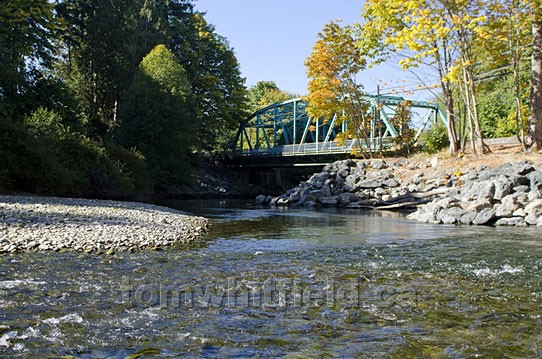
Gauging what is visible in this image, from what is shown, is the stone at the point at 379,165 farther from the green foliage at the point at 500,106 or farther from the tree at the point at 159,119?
the tree at the point at 159,119

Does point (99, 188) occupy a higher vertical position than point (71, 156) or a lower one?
lower

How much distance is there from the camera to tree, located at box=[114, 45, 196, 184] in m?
26.2

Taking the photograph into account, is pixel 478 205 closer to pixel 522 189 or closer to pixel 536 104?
pixel 522 189

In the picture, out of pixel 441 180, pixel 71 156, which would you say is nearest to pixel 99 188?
pixel 71 156

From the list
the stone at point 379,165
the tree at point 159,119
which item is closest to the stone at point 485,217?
the stone at point 379,165

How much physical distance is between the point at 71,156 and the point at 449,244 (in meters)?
15.3

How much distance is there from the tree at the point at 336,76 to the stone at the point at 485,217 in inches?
560

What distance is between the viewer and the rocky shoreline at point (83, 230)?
23.9 feet

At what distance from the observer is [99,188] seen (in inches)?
→ 766

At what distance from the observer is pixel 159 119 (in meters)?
26.4

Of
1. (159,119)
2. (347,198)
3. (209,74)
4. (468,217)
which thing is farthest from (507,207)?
(209,74)

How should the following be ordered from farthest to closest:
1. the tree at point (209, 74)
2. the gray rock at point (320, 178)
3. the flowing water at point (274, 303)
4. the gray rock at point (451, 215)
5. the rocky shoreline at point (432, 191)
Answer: the tree at point (209, 74) → the gray rock at point (320, 178) → the gray rock at point (451, 215) → the rocky shoreline at point (432, 191) → the flowing water at point (274, 303)

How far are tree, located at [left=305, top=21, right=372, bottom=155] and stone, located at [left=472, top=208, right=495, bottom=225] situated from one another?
14.2m

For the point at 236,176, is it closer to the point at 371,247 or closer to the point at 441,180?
the point at 441,180
